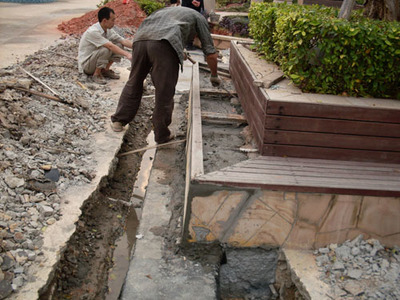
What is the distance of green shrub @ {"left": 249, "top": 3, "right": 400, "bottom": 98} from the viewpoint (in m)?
3.61

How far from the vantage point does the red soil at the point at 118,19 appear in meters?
12.0

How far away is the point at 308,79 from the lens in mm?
3906

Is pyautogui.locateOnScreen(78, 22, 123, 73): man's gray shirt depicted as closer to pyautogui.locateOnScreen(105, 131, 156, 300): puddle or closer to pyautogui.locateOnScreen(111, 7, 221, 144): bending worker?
pyautogui.locateOnScreen(111, 7, 221, 144): bending worker

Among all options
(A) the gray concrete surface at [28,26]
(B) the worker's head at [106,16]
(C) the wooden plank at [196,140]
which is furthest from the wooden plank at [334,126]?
(A) the gray concrete surface at [28,26]

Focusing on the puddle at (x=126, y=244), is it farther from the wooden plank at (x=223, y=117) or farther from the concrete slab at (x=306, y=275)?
the concrete slab at (x=306, y=275)

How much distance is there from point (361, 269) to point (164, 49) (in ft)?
9.99

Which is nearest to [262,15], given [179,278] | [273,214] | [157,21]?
[157,21]

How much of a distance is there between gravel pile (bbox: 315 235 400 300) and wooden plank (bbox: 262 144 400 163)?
74cm

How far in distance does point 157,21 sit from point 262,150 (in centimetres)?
213

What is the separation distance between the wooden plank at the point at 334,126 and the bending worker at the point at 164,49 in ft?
5.41

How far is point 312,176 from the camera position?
10.8 feet

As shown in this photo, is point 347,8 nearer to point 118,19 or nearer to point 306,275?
point 306,275

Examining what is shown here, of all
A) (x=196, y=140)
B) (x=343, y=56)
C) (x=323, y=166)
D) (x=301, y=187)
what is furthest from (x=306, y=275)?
(x=343, y=56)

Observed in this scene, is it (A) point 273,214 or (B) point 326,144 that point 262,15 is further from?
(A) point 273,214
